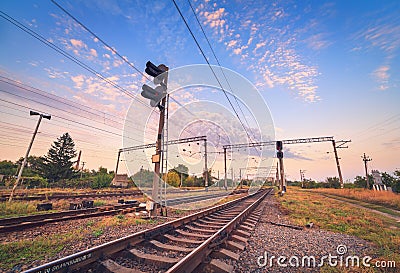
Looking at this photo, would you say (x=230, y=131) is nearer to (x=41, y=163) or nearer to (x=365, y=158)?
(x=41, y=163)

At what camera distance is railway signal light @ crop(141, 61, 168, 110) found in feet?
27.9

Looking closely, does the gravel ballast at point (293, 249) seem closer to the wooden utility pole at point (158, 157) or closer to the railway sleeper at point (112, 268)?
the railway sleeper at point (112, 268)

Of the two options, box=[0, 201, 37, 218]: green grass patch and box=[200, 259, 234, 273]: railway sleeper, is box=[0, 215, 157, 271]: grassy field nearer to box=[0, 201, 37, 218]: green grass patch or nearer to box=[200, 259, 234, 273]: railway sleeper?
box=[200, 259, 234, 273]: railway sleeper

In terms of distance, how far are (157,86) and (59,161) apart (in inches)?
1913

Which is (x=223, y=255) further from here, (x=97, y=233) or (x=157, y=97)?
(x=157, y=97)

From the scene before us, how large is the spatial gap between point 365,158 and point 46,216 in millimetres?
62785

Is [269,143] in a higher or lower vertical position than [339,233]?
higher

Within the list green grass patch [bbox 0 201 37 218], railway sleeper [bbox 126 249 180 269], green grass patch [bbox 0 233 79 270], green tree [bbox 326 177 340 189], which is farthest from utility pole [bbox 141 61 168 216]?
green tree [bbox 326 177 340 189]

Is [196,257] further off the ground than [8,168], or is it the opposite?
[8,168]

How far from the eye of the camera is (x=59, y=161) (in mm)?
46094

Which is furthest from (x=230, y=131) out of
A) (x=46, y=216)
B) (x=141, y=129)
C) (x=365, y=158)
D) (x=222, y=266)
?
(x=365, y=158)

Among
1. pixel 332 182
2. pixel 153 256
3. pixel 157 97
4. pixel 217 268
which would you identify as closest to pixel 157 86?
pixel 157 97

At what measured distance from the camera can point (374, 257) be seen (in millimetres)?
4352

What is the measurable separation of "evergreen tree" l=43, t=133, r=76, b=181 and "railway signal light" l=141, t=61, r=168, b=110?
47.3 m
